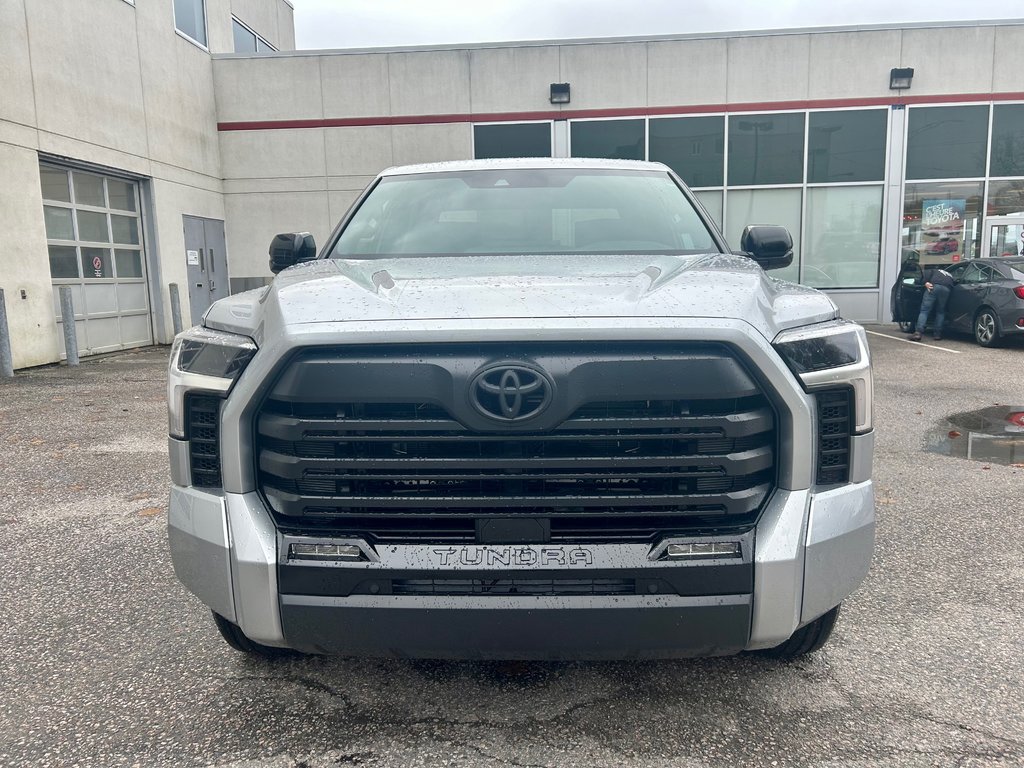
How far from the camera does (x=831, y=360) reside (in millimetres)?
2111

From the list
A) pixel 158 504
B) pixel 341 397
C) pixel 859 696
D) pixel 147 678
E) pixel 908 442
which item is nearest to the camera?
pixel 341 397

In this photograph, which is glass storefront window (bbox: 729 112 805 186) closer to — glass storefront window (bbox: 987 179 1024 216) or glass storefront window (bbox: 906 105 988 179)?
glass storefront window (bbox: 906 105 988 179)

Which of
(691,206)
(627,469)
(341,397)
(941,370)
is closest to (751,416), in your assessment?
(627,469)

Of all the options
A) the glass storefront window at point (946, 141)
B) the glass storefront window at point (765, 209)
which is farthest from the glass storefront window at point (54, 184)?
the glass storefront window at point (946, 141)

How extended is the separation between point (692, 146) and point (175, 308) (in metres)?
10.4

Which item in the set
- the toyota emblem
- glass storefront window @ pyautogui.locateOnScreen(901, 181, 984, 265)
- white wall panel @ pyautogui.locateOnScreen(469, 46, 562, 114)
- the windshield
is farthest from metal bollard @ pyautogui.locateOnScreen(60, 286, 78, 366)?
glass storefront window @ pyautogui.locateOnScreen(901, 181, 984, 265)

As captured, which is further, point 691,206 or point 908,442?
point 908,442

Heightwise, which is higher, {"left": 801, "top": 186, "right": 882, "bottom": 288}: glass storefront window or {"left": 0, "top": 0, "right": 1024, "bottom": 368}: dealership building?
{"left": 0, "top": 0, "right": 1024, "bottom": 368}: dealership building

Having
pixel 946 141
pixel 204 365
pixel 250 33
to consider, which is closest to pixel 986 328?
pixel 946 141

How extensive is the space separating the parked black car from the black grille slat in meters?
12.3

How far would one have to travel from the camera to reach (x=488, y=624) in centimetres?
204

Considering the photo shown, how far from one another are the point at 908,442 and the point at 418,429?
539cm

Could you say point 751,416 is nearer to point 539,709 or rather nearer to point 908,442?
point 539,709

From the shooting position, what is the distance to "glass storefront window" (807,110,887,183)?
1568cm
